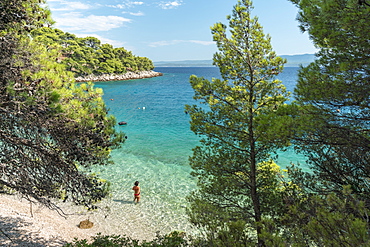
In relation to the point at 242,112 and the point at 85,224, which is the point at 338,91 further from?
the point at 85,224

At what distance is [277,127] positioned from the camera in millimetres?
5297

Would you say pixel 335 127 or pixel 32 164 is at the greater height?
pixel 335 127

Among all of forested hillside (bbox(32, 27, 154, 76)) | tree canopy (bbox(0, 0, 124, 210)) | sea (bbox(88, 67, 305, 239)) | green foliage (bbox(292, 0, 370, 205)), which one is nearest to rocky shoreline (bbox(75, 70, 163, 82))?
forested hillside (bbox(32, 27, 154, 76))

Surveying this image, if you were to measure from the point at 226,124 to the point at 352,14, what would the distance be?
4.69 m

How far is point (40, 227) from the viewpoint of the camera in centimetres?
895

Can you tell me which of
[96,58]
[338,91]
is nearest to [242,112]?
[338,91]

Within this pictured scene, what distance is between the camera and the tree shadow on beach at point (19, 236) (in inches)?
285

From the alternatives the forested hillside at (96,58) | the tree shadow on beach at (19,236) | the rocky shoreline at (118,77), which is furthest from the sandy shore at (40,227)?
the rocky shoreline at (118,77)

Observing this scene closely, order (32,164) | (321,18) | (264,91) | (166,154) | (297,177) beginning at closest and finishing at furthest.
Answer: (321,18) < (32,164) < (297,177) < (264,91) < (166,154)

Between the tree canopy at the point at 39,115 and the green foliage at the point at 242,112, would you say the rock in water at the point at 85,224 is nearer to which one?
the tree canopy at the point at 39,115

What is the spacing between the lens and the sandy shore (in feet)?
25.5

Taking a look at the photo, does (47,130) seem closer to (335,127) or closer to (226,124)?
(226,124)

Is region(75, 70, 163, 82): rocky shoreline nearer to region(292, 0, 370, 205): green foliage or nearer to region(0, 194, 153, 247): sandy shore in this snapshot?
region(0, 194, 153, 247): sandy shore

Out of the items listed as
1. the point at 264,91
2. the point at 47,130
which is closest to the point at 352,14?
the point at 264,91
